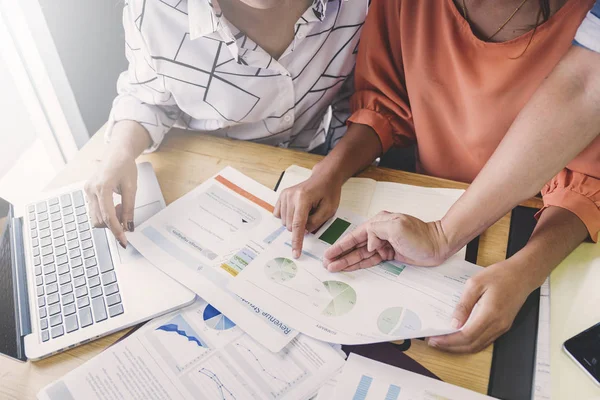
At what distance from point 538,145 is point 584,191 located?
0.13 meters

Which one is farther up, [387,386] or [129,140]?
[129,140]

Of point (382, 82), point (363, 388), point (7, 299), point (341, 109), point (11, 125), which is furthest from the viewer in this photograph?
point (11, 125)

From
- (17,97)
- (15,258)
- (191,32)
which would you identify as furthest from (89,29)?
(15,258)

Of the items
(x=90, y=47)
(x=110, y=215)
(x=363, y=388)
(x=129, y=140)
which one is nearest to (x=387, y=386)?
(x=363, y=388)

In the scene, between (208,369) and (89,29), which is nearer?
(208,369)

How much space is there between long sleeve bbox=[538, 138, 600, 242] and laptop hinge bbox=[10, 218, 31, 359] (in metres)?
0.78

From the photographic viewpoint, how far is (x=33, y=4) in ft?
3.36

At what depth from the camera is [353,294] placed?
2.12 feet

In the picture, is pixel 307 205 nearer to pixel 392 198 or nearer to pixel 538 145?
pixel 392 198

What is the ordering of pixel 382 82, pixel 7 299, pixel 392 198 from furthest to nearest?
pixel 382 82 → pixel 392 198 → pixel 7 299

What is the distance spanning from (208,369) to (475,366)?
0.33 m

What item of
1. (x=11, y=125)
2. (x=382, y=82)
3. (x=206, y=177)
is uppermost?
(x=382, y=82)

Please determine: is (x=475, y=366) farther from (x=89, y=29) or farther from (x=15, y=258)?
(x=89, y=29)

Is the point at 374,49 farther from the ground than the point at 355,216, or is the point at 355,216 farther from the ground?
the point at 374,49
